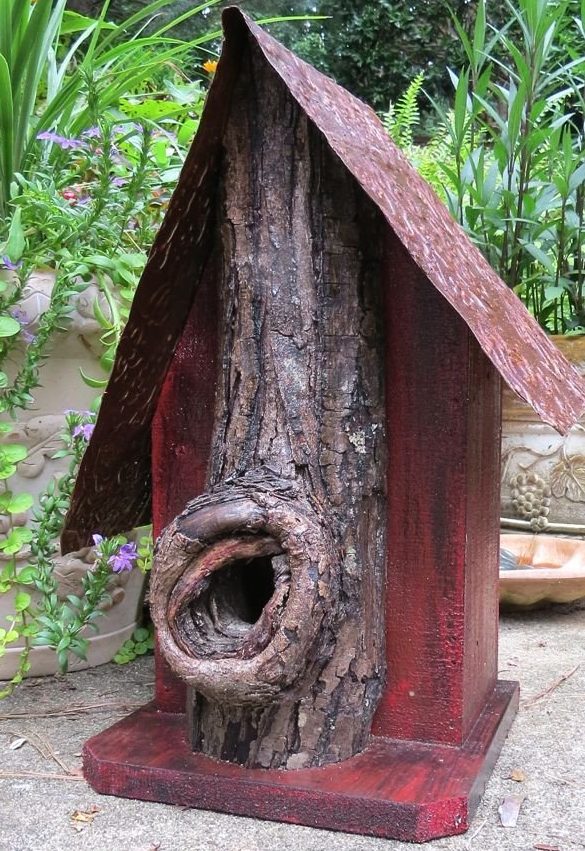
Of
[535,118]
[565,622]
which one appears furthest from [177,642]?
[535,118]

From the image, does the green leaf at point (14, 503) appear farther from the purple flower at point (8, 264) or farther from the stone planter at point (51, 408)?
the purple flower at point (8, 264)

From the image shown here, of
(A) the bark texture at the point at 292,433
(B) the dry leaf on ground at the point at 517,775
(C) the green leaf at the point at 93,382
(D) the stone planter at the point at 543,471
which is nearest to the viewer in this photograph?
(A) the bark texture at the point at 292,433

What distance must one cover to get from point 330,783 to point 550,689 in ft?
2.65

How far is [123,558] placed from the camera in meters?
1.63

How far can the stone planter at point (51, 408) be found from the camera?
1697mm

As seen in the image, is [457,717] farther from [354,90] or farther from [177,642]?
[354,90]

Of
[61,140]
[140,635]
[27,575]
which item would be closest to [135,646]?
[140,635]

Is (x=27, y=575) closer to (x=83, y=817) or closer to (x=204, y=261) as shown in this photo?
(x=83, y=817)

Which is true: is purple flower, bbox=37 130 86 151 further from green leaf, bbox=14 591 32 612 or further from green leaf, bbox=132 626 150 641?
green leaf, bbox=132 626 150 641

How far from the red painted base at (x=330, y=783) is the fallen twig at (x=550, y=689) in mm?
391

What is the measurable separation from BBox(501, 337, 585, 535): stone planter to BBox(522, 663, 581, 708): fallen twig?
3.10 feet

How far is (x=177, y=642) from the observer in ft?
3.84

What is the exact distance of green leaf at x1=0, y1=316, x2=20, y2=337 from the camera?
1551 millimetres

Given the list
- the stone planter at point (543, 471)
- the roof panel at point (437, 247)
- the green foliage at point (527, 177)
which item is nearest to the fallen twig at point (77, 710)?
the roof panel at point (437, 247)
